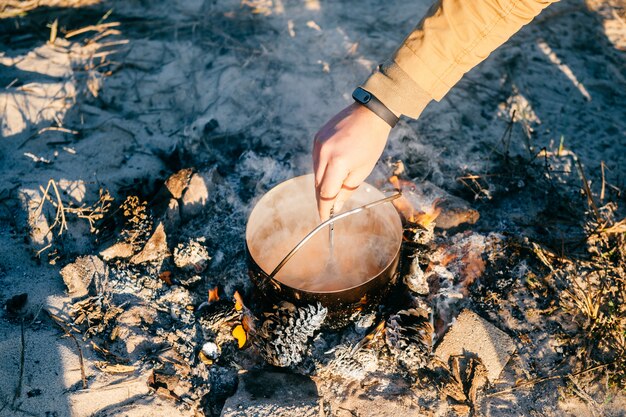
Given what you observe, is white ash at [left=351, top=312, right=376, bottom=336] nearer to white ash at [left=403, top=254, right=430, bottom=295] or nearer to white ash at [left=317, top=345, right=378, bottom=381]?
white ash at [left=317, top=345, right=378, bottom=381]

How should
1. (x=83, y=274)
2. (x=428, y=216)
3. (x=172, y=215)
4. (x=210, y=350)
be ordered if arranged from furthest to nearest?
(x=172, y=215)
(x=428, y=216)
(x=83, y=274)
(x=210, y=350)

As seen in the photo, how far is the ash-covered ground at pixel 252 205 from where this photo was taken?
2.53 meters

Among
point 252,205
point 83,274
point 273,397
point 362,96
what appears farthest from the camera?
point 252,205

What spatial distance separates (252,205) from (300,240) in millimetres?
567

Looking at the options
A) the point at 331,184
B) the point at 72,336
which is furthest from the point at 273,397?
the point at 331,184

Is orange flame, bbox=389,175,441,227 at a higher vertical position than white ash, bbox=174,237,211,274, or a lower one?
higher

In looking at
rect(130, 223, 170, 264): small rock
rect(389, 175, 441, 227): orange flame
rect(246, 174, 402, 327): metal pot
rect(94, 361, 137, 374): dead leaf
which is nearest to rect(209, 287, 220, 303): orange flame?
rect(246, 174, 402, 327): metal pot

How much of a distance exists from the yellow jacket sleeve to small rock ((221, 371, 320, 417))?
162cm

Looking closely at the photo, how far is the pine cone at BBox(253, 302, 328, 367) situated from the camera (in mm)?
2363

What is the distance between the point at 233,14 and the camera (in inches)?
207

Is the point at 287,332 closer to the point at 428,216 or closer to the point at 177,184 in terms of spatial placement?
the point at 428,216

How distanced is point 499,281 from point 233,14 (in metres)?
4.31

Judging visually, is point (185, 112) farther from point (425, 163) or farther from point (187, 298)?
point (425, 163)

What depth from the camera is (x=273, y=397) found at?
240 cm
